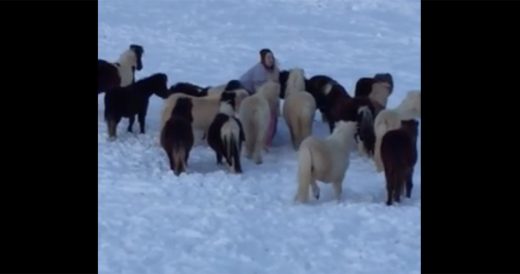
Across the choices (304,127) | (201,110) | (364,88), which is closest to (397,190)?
(304,127)

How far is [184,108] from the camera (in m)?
10.1

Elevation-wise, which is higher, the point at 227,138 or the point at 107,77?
the point at 107,77

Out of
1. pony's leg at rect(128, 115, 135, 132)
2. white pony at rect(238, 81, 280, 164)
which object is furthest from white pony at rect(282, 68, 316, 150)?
pony's leg at rect(128, 115, 135, 132)

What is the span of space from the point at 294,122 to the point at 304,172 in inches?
76.4

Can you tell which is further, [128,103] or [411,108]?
[128,103]

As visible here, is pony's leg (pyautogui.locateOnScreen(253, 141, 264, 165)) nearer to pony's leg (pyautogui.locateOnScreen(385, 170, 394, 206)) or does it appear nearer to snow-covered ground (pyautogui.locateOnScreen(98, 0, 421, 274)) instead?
snow-covered ground (pyautogui.locateOnScreen(98, 0, 421, 274))

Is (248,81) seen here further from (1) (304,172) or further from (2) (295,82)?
(1) (304,172)

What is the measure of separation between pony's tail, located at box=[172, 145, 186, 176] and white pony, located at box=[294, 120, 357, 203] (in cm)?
118

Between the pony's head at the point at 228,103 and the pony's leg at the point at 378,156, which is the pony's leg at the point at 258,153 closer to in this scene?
the pony's head at the point at 228,103

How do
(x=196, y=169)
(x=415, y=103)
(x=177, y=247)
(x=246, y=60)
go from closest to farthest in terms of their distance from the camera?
Result: (x=177, y=247)
(x=196, y=169)
(x=415, y=103)
(x=246, y=60)
